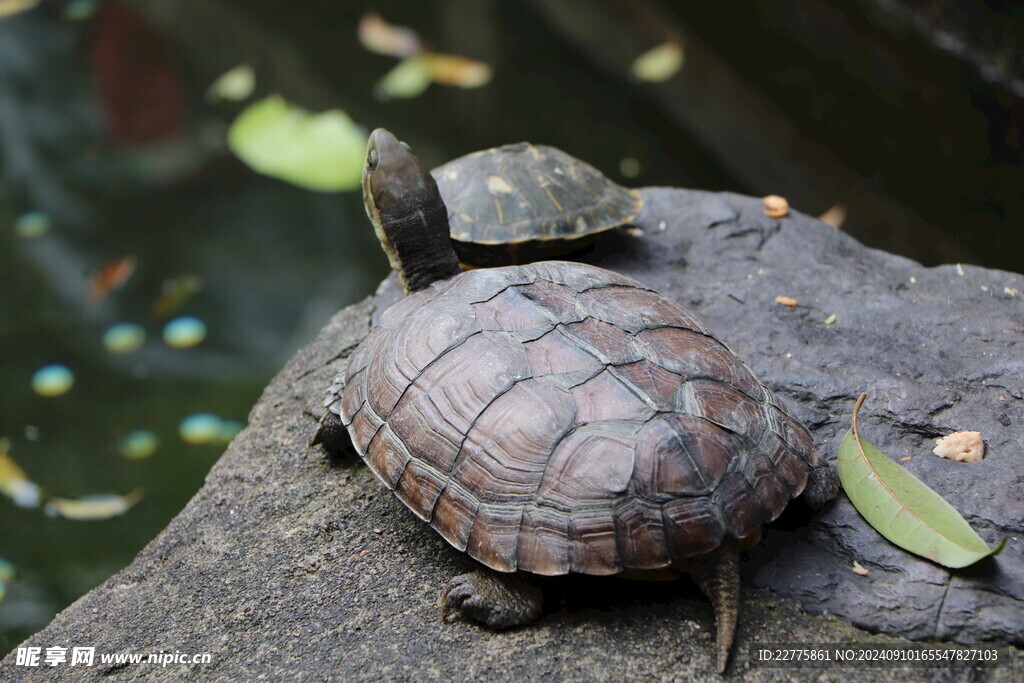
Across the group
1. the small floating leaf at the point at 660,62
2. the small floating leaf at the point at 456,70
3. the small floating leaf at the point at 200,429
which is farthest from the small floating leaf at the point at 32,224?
the small floating leaf at the point at 660,62

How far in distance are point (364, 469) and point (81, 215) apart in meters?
3.79

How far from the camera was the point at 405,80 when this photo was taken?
21.9 ft

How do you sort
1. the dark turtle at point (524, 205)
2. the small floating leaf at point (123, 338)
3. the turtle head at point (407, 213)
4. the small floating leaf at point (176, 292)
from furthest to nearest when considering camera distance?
the small floating leaf at point (176, 292), the small floating leaf at point (123, 338), the dark turtle at point (524, 205), the turtle head at point (407, 213)

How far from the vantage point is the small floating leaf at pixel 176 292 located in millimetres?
5020

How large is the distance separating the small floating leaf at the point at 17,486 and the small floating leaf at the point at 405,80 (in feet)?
12.1

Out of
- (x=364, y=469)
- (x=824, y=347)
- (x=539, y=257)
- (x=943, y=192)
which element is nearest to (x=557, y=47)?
(x=943, y=192)

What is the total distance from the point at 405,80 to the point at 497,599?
5.31 m

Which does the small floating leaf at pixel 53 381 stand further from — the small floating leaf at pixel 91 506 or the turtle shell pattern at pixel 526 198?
the turtle shell pattern at pixel 526 198

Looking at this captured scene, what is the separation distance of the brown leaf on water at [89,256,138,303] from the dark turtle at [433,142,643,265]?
2.48 metres

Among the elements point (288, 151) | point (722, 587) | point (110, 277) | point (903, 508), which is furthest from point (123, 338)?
point (903, 508)

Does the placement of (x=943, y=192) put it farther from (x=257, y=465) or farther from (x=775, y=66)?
(x=257, y=465)

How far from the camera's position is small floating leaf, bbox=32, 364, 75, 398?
4441 millimetres

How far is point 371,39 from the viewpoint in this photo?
708 centimetres

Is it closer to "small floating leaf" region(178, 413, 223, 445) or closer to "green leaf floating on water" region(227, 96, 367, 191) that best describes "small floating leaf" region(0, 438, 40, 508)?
"small floating leaf" region(178, 413, 223, 445)
